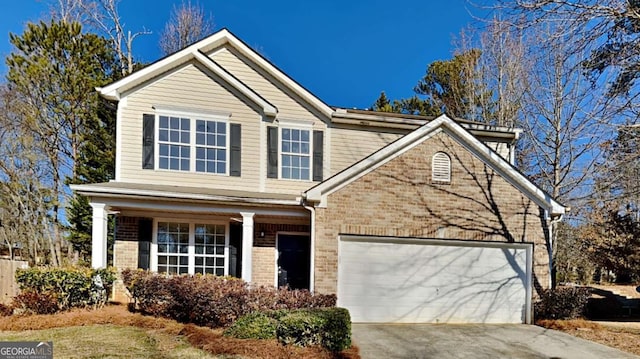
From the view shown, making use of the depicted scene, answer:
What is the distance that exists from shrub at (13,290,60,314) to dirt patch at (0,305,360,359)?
1.02 ft

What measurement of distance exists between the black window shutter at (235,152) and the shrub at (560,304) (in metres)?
9.12

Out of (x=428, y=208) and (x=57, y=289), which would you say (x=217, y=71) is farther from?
(x=428, y=208)

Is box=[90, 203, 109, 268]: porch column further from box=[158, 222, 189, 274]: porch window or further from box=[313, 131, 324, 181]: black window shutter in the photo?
box=[313, 131, 324, 181]: black window shutter

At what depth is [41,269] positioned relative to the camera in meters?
9.50

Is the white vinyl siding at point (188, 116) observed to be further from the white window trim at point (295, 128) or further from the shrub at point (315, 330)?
the shrub at point (315, 330)

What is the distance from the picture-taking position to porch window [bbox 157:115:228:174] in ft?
39.5

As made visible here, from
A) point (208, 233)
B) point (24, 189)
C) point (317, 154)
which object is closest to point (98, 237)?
point (208, 233)

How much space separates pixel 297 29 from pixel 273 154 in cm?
1249

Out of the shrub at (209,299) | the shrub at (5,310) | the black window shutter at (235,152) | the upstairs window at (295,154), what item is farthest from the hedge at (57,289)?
the upstairs window at (295,154)

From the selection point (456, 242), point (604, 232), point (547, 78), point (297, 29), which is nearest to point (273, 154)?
point (456, 242)

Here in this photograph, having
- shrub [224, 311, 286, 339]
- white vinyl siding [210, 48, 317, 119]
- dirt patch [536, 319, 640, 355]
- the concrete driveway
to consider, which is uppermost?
white vinyl siding [210, 48, 317, 119]

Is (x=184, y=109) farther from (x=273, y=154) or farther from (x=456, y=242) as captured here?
(x=456, y=242)

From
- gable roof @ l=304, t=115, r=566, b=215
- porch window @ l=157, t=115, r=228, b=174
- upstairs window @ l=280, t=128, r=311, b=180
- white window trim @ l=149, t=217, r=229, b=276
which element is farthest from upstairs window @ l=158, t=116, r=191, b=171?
gable roof @ l=304, t=115, r=566, b=215

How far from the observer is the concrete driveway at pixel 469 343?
796 cm
